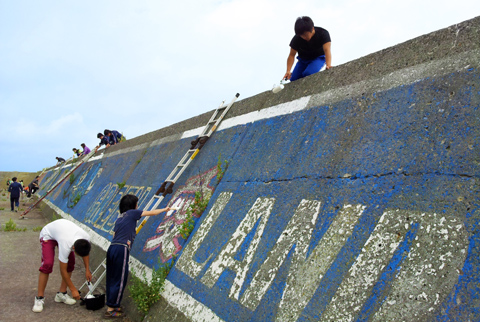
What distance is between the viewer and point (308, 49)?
533 cm

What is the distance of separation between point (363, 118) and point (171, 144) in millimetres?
5434

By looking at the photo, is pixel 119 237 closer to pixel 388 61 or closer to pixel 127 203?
pixel 127 203

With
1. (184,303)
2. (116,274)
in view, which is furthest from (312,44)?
(116,274)

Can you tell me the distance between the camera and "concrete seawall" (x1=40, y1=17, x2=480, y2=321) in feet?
7.85

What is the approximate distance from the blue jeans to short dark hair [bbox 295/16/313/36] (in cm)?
50

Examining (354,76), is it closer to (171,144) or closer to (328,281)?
(328,281)

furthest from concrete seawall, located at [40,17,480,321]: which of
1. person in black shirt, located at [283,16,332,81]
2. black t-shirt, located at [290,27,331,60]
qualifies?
black t-shirt, located at [290,27,331,60]

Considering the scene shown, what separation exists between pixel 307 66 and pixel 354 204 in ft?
9.90

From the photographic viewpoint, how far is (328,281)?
9.15ft

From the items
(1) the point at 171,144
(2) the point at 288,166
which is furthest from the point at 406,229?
(1) the point at 171,144

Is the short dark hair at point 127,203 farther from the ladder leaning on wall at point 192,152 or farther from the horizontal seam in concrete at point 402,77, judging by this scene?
the horizontal seam in concrete at point 402,77

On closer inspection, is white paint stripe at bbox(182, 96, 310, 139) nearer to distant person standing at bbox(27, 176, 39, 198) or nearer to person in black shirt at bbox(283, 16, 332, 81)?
person in black shirt at bbox(283, 16, 332, 81)

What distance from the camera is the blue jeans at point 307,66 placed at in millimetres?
5301

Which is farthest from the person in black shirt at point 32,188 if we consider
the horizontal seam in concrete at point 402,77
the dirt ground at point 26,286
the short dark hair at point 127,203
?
the horizontal seam in concrete at point 402,77
